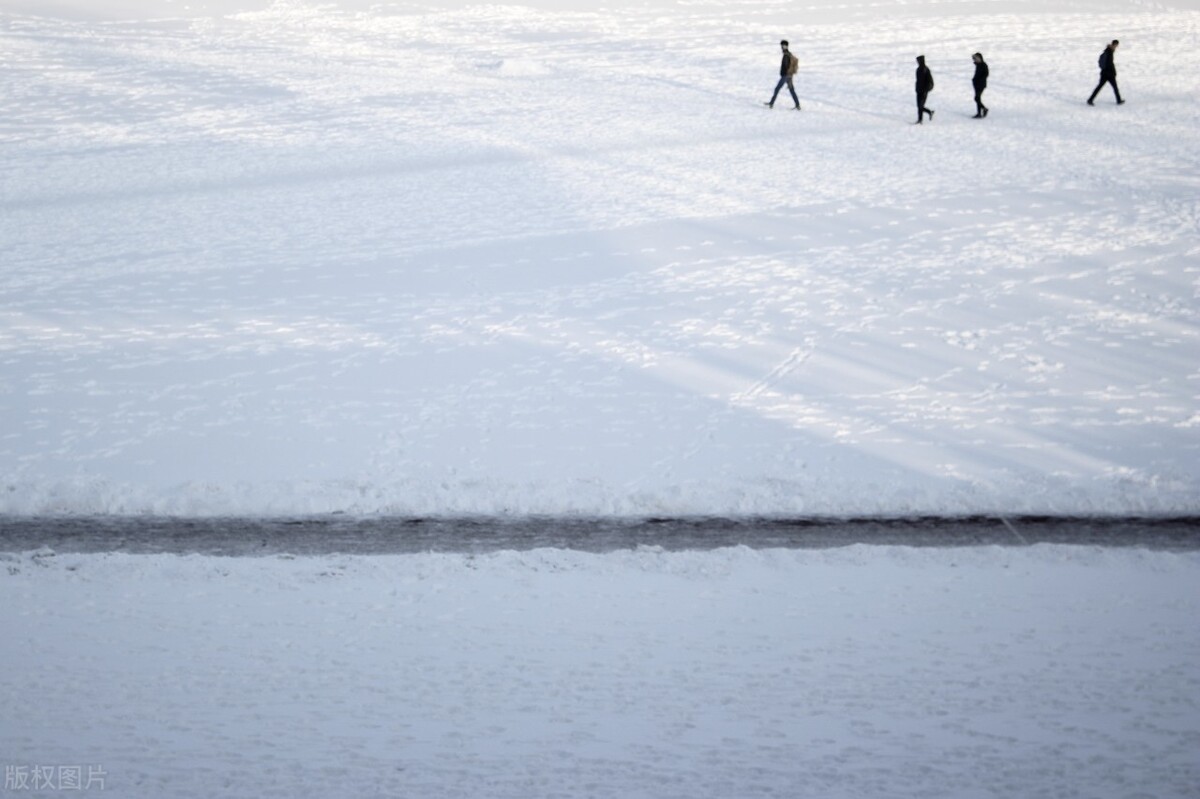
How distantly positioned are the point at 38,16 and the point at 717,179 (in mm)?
18948

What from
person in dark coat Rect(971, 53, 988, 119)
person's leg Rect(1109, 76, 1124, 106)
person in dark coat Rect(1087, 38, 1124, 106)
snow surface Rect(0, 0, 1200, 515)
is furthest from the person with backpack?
person's leg Rect(1109, 76, 1124, 106)

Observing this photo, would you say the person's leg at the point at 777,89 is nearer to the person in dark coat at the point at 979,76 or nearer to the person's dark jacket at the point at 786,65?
the person's dark jacket at the point at 786,65

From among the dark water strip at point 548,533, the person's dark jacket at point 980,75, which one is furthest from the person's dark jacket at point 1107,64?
the dark water strip at point 548,533

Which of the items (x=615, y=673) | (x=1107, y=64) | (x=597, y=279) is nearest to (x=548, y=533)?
(x=615, y=673)

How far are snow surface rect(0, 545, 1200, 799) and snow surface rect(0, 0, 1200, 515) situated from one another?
1.09 m

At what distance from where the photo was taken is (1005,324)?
38.8 feet

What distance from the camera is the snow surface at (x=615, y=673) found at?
602cm

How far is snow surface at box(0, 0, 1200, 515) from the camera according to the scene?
9.47m

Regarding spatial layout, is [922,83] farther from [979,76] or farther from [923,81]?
[979,76]

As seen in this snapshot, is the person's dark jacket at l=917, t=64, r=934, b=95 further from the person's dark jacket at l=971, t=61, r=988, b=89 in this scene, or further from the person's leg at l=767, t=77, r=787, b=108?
the person's leg at l=767, t=77, r=787, b=108

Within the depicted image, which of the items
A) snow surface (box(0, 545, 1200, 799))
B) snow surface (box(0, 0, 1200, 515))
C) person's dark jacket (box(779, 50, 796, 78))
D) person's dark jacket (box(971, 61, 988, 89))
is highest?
person's dark jacket (box(779, 50, 796, 78))

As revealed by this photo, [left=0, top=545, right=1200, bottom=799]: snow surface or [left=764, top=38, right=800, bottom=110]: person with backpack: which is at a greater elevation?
[left=764, top=38, right=800, bottom=110]: person with backpack

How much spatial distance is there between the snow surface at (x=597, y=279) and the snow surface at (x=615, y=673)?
3.56ft

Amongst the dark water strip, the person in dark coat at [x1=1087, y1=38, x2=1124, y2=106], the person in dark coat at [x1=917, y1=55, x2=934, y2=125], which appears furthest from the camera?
the person in dark coat at [x1=1087, y1=38, x2=1124, y2=106]
